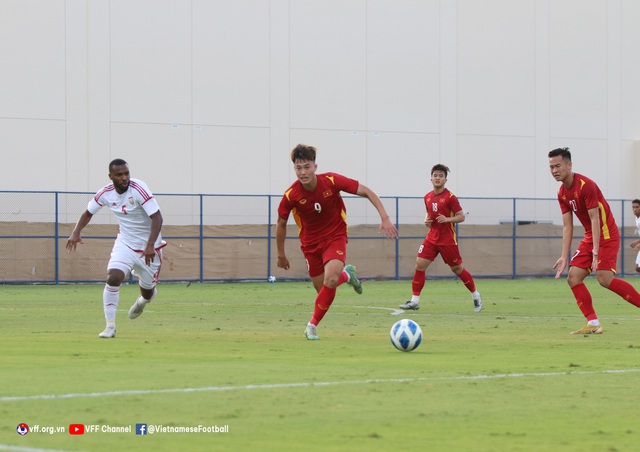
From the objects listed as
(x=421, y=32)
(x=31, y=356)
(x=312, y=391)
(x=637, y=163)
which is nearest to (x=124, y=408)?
(x=312, y=391)

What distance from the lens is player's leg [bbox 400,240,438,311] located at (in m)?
21.1

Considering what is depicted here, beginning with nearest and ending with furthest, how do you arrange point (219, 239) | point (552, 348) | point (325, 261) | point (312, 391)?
point (312, 391) → point (552, 348) → point (325, 261) → point (219, 239)

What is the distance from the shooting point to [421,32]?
41594mm

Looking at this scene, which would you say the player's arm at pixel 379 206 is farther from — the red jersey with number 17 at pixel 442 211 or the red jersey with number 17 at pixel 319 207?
the red jersey with number 17 at pixel 442 211

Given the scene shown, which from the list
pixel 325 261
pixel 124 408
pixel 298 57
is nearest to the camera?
pixel 124 408

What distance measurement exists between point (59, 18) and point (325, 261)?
953 inches

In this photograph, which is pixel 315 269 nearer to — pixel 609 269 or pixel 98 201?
pixel 98 201

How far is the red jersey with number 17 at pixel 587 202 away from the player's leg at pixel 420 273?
19.7ft

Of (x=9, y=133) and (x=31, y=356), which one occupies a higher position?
(x=9, y=133)

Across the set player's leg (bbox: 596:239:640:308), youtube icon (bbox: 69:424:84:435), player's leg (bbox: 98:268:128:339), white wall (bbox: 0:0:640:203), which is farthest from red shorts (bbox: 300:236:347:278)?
white wall (bbox: 0:0:640:203)

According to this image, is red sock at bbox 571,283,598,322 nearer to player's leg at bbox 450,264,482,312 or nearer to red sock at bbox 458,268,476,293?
Result: player's leg at bbox 450,264,482,312

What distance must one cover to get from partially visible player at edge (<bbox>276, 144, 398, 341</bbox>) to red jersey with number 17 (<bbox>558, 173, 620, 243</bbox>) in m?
2.61

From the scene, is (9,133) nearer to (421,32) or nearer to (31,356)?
(421,32)

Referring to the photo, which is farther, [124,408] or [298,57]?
[298,57]
